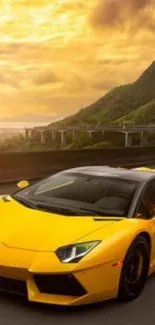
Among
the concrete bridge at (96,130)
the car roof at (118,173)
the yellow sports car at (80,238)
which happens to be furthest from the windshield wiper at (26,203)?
the concrete bridge at (96,130)

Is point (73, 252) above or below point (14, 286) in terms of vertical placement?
above

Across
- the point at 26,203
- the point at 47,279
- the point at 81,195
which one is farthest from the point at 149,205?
the point at 47,279

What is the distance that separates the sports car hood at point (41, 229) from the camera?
5242 millimetres

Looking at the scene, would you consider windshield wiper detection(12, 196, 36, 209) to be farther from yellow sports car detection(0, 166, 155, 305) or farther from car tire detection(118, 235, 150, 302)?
car tire detection(118, 235, 150, 302)

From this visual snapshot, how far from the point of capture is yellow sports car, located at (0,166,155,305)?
4.98 meters

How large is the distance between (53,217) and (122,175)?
1.37 metres

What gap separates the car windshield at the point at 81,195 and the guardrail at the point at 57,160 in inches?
457

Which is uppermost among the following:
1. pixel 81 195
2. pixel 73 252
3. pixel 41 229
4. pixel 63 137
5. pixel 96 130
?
pixel 81 195

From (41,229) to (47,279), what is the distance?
0.66 m

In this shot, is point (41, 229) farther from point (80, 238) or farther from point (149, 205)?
point (149, 205)

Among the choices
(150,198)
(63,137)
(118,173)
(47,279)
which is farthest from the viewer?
(63,137)

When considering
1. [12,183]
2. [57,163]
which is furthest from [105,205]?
[57,163]

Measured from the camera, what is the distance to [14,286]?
5.02 m

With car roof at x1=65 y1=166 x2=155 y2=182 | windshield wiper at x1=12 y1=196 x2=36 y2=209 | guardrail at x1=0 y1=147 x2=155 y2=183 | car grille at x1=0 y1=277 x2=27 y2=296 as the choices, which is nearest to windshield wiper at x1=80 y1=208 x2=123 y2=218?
windshield wiper at x1=12 y1=196 x2=36 y2=209
